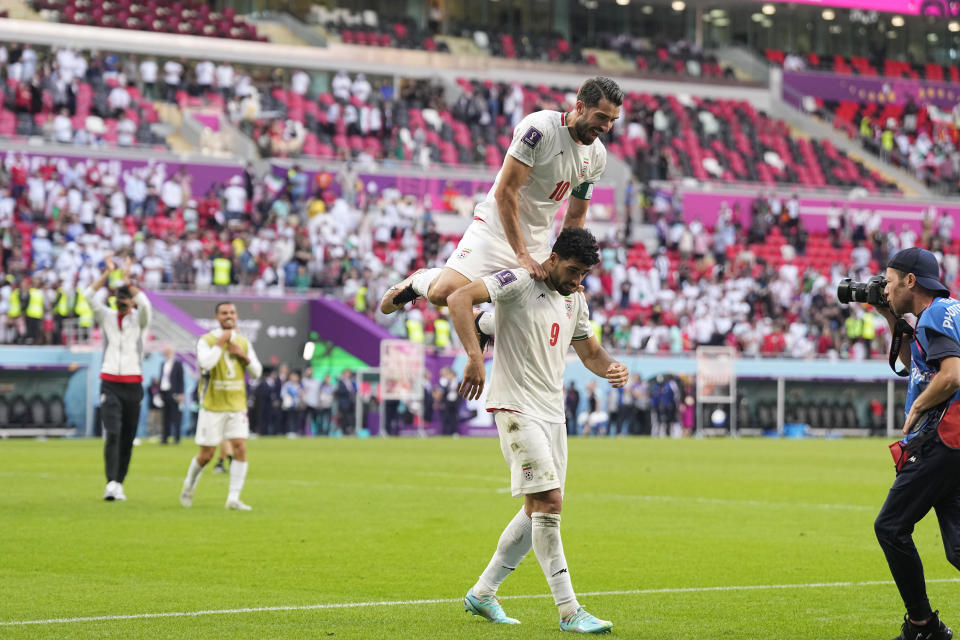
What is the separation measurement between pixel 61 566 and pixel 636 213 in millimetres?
39311

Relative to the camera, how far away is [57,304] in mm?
35500

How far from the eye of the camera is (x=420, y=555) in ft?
42.4

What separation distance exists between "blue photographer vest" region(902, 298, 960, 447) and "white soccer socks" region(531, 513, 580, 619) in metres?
1.97

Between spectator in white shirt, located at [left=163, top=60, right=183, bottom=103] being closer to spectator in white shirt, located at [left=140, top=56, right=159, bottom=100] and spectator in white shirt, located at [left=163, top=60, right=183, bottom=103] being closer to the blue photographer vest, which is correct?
spectator in white shirt, located at [left=140, top=56, right=159, bottom=100]

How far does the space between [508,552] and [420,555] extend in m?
3.98

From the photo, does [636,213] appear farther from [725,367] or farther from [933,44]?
[933,44]

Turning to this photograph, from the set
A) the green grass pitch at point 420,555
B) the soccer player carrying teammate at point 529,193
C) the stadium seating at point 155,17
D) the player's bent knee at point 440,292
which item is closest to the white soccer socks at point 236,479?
the green grass pitch at point 420,555

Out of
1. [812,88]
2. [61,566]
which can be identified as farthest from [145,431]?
[812,88]

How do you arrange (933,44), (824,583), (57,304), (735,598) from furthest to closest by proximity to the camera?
(933,44) → (57,304) → (824,583) → (735,598)

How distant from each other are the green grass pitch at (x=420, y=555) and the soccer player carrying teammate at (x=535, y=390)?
0.31 meters

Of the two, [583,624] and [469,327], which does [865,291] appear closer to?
[469,327]

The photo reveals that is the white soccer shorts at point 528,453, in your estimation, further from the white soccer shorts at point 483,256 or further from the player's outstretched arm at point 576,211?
the player's outstretched arm at point 576,211

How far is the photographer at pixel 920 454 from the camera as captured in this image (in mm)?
7988

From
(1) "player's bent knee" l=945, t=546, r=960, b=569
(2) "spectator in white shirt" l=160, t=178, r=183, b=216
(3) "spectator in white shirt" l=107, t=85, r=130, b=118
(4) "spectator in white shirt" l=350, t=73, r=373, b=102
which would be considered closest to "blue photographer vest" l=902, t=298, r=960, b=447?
(1) "player's bent knee" l=945, t=546, r=960, b=569
